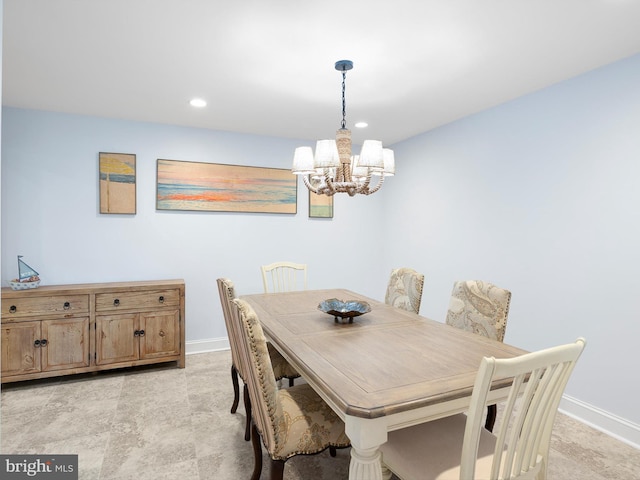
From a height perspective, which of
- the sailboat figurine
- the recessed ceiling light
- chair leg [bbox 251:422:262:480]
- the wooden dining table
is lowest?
chair leg [bbox 251:422:262:480]

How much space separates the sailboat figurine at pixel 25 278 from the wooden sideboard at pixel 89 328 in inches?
2.8

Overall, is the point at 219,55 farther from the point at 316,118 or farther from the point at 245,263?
the point at 245,263

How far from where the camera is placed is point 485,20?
6.15ft

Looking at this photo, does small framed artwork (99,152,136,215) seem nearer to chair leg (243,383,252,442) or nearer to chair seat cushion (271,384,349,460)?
chair leg (243,383,252,442)

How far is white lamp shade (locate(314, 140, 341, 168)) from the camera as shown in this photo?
214 centimetres

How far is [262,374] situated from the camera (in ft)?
4.88

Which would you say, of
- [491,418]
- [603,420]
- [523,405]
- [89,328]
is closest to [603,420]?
[603,420]

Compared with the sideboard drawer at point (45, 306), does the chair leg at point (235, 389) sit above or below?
below

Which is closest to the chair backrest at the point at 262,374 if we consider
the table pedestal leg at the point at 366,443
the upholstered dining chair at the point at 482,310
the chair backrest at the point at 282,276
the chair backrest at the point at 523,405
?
the table pedestal leg at the point at 366,443

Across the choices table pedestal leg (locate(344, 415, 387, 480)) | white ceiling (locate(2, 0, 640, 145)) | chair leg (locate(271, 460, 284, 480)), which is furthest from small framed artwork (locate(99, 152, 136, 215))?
table pedestal leg (locate(344, 415, 387, 480))

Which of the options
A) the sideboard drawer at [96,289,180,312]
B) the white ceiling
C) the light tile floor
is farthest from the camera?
the sideboard drawer at [96,289,180,312]

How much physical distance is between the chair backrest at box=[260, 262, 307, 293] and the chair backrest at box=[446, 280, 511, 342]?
5.39ft

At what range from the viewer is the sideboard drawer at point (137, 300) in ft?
10.5

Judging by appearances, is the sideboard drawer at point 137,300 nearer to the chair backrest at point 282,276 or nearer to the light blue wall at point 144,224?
the light blue wall at point 144,224
